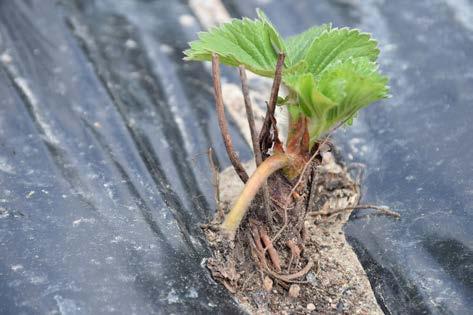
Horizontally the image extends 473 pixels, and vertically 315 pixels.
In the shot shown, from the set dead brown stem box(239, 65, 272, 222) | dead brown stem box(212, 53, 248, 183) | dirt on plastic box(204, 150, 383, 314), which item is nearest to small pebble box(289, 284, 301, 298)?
dirt on plastic box(204, 150, 383, 314)

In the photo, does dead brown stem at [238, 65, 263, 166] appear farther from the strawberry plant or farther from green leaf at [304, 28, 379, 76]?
green leaf at [304, 28, 379, 76]

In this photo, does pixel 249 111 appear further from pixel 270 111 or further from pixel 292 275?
pixel 292 275

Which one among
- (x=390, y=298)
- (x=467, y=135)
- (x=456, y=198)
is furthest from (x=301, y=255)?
(x=467, y=135)

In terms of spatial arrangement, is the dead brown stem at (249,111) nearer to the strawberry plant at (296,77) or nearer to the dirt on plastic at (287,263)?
the strawberry plant at (296,77)

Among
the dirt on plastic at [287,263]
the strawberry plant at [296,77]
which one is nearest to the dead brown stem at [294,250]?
the dirt on plastic at [287,263]

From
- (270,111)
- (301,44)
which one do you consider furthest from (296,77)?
(301,44)
